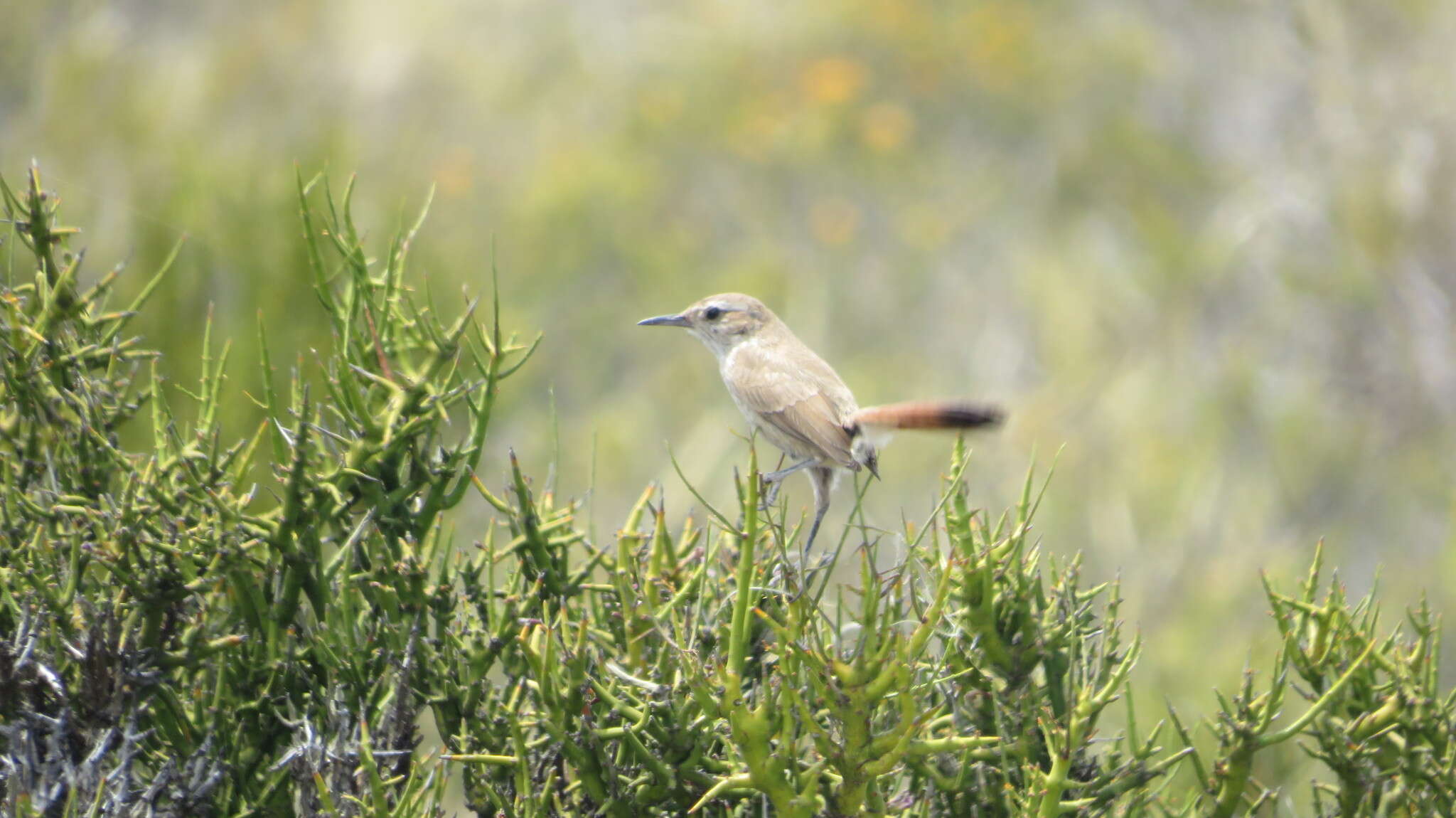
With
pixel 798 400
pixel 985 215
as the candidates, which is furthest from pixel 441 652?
pixel 985 215

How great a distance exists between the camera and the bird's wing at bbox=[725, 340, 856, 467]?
2.70m

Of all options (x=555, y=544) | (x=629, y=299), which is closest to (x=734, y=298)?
(x=555, y=544)

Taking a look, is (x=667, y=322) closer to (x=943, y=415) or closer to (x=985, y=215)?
(x=943, y=415)

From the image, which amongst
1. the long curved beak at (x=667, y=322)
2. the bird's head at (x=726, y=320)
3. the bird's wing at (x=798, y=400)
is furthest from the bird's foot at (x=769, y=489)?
the bird's head at (x=726, y=320)

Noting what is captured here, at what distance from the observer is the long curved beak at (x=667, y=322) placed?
302 cm

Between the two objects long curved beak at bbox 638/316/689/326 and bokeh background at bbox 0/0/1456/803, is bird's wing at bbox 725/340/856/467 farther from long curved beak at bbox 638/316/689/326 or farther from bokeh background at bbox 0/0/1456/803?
bokeh background at bbox 0/0/1456/803

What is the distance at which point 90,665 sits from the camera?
1668 millimetres

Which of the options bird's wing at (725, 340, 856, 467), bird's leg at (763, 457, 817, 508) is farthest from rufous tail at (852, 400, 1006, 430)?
bird's wing at (725, 340, 856, 467)

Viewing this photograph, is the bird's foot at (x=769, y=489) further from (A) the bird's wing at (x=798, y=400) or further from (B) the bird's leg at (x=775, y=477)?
(A) the bird's wing at (x=798, y=400)

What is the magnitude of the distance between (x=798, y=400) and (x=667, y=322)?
1.63 ft

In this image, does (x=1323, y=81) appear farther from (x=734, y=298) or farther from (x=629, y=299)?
(x=734, y=298)

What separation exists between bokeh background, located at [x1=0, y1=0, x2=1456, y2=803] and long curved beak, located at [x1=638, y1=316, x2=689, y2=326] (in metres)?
3.71

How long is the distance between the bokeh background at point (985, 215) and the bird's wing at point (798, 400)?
389cm

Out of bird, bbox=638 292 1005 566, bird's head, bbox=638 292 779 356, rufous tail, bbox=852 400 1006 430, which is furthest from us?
bird's head, bbox=638 292 779 356
